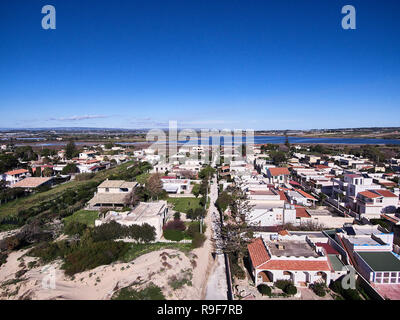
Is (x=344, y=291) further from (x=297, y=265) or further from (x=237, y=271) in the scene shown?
(x=237, y=271)

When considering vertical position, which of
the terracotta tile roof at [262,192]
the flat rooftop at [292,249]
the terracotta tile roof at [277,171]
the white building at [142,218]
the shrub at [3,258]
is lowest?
the shrub at [3,258]

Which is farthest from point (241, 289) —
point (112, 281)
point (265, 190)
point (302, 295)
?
point (265, 190)

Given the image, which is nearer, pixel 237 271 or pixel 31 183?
pixel 237 271

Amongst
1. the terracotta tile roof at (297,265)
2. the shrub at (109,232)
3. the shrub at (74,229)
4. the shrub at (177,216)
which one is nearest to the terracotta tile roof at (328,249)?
the terracotta tile roof at (297,265)

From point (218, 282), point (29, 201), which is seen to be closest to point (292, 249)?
point (218, 282)

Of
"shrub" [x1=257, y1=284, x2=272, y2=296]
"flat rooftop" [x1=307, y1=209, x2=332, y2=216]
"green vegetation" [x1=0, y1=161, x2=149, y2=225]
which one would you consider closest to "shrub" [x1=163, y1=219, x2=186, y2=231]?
"shrub" [x1=257, y1=284, x2=272, y2=296]

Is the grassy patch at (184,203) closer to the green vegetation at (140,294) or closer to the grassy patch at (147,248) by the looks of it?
the grassy patch at (147,248)
